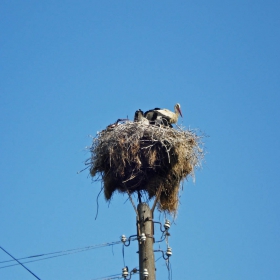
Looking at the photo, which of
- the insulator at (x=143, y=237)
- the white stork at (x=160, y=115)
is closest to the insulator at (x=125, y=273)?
the insulator at (x=143, y=237)

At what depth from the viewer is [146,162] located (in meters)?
9.66

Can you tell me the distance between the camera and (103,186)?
32.1 feet

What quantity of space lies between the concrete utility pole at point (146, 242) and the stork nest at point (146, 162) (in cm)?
122

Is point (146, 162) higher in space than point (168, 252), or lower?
higher

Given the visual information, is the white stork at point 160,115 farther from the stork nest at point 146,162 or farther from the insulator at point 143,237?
the insulator at point 143,237

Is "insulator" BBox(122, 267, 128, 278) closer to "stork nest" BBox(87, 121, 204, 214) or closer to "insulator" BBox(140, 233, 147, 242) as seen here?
"insulator" BBox(140, 233, 147, 242)

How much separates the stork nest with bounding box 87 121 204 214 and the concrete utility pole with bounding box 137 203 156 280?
47.8 inches

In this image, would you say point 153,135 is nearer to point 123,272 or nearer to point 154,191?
point 154,191

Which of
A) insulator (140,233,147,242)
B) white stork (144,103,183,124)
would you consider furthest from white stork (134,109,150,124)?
insulator (140,233,147,242)

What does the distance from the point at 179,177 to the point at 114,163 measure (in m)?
0.94

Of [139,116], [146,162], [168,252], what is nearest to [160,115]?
[139,116]

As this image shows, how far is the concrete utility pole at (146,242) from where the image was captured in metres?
7.46

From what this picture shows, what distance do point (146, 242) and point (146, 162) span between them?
211 cm

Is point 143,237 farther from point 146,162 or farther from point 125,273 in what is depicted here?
point 146,162
